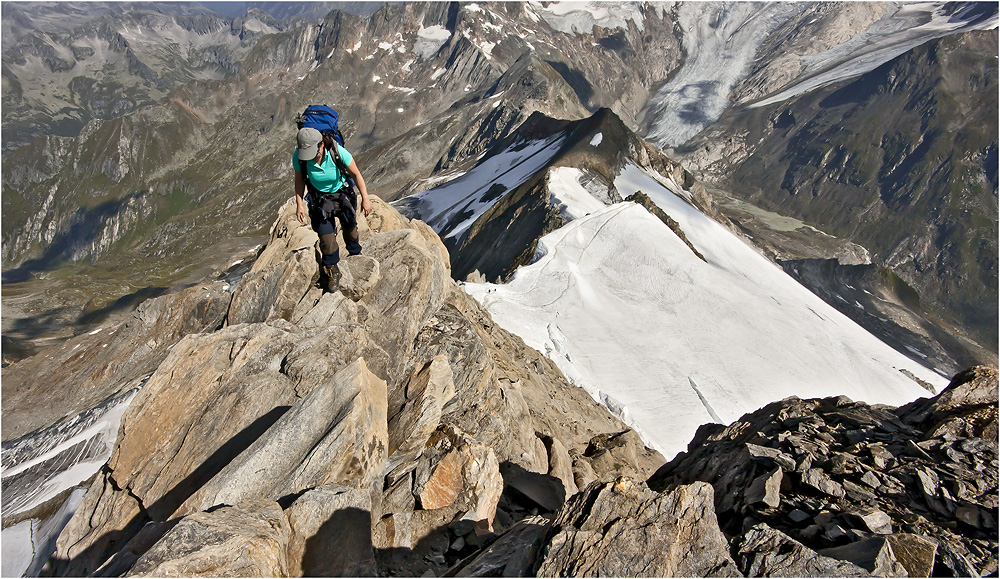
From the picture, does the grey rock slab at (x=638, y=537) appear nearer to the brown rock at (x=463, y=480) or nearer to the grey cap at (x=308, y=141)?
the brown rock at (x=463, y=480)

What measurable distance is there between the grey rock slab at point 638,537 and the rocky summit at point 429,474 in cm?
3

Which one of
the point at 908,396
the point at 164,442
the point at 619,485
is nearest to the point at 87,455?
the point at 164,442

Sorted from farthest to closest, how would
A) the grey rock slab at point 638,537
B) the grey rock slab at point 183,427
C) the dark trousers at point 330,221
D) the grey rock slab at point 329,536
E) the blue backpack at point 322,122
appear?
1. the dark trousers at point 330,221
2. the blue backpack at point 322,122
3. the grey rock slab at point 183,427
4. the grey rock slab at point 329,536
5. the grey rock slab at point 638,537

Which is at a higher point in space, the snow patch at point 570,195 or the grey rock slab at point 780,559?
the grey rock slab at point 780,559

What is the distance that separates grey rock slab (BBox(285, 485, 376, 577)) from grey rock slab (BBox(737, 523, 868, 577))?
5775 mm

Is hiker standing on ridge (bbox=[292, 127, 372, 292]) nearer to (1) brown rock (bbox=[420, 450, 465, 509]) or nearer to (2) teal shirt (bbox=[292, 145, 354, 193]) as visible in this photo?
(2) teal shirt (bbox=[292, 145, 354, 193])

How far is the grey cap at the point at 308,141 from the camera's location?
11000 millimetres

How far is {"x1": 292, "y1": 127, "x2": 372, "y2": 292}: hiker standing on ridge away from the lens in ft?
36.9

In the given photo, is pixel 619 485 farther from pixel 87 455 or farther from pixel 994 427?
pixel 87 455

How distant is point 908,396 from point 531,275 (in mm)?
→ 25830

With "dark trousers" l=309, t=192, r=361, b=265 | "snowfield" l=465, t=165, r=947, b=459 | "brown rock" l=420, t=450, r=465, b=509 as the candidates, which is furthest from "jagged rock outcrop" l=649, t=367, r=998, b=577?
"snowfield" l=465, t=165, r=947, b=459

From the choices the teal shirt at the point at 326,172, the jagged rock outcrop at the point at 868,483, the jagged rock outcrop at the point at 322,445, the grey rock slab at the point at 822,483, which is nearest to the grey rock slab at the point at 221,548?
the jagged rock outcrop at the point at 322,445

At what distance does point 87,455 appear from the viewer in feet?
64.4

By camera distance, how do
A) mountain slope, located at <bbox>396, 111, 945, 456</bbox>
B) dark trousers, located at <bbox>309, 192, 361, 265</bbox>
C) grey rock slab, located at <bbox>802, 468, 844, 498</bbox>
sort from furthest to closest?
mountain slope, located at <bbox>396, 111, 945, 456</bbox>, dark trousers, located at <bbox>309, 192, 361, 265</bbox>, grey rock slab, located at <bbox>802, 468, 844, 498</bbox>
